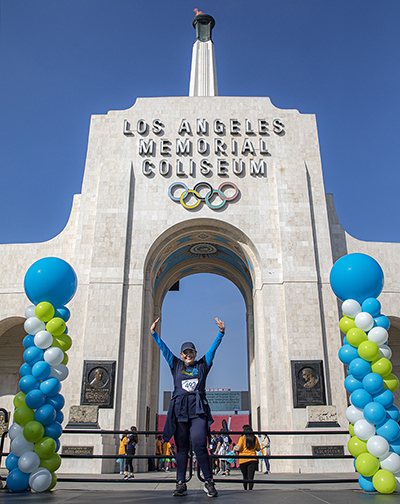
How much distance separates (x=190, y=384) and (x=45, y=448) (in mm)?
2683

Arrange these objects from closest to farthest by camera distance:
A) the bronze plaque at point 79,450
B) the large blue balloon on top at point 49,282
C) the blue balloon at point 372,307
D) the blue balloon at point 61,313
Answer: the blue balloon at point 372,307 < the large blue balloon on top at point 49,282 < the blue balloon at point 61,313 < the bronze plaque at point 79,450

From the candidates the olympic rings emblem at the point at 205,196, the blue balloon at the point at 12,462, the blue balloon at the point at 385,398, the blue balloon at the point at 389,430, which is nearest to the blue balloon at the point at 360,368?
the blue balloon at the point at 385,398

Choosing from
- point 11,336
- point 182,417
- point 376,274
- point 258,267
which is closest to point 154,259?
point 258,267

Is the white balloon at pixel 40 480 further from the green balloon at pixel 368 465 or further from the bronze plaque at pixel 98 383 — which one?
the bronze plaque at pixel 98 383

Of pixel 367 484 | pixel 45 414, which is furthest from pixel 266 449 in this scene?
pixel 45 414

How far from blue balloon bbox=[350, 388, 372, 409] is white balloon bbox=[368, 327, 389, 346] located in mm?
814

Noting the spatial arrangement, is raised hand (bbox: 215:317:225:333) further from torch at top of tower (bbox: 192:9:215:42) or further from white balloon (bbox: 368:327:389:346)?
torch at top of tower (bbox: 192:9:215:42)

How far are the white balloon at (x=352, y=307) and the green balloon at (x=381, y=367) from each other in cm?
83

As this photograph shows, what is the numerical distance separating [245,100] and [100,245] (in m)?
9.26

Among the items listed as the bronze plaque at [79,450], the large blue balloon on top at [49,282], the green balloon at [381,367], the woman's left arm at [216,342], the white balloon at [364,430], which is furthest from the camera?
the bronze plaque at [79,450]

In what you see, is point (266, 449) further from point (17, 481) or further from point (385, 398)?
point (17, 481)

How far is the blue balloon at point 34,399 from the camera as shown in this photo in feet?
21.0

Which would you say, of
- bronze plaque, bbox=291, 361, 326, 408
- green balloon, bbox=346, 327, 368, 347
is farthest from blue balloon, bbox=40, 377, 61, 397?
bronze plaque, bbox=291, 361, 326, 408

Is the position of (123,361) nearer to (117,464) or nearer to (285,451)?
(117,464)
